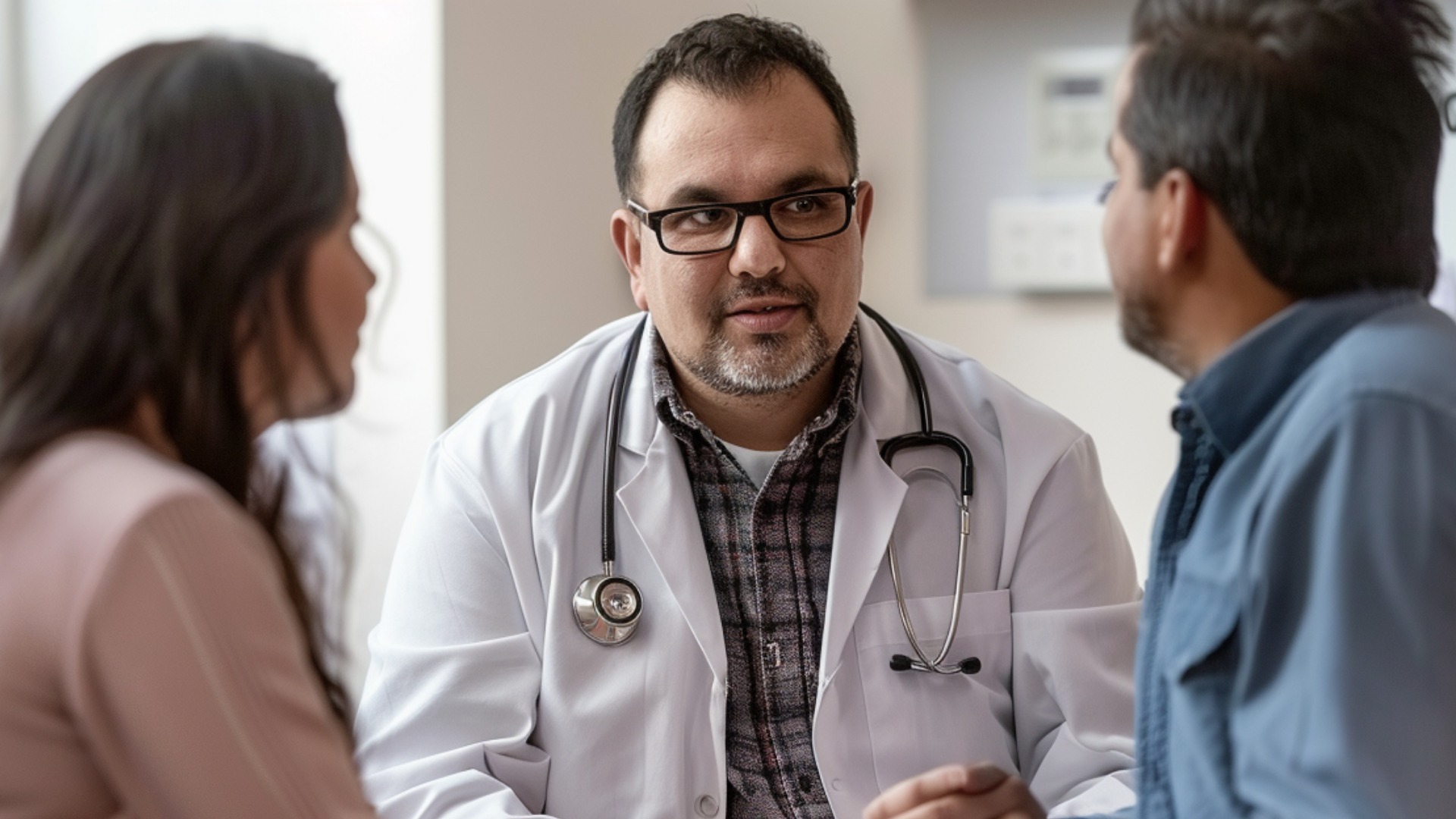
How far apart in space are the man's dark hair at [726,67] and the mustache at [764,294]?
0.69 ft

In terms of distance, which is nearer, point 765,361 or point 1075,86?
point 765,361

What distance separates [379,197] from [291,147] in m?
1.14

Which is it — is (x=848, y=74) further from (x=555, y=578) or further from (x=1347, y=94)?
(x=1347, y=94)

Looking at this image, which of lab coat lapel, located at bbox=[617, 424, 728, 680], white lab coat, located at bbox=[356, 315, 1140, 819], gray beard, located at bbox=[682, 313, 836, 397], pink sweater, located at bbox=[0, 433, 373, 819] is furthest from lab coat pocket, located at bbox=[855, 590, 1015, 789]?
pink sweater, located at bbox=[0, 433, 373, 819]

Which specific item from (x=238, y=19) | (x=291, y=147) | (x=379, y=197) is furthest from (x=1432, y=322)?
(x=238, y=19)

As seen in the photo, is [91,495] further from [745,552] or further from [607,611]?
[745,552]

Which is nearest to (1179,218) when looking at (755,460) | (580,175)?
(755,460)

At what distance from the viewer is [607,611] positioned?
1.49 m

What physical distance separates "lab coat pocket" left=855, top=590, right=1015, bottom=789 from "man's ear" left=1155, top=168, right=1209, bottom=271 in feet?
2.17

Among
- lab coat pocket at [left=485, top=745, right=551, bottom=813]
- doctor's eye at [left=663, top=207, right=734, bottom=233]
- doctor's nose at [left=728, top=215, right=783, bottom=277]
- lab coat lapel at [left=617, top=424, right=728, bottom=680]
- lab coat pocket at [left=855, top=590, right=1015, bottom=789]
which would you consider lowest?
lab coat pocket at [left=485, top=745, right=551, bottom=813]

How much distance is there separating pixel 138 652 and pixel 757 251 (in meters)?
0.94

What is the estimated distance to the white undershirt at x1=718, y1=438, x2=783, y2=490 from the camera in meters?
1.65

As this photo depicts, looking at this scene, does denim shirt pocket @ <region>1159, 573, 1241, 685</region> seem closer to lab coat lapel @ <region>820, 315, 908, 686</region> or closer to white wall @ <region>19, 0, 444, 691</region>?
lab coat lapel @ <region>820, 315, 908, 686</region>

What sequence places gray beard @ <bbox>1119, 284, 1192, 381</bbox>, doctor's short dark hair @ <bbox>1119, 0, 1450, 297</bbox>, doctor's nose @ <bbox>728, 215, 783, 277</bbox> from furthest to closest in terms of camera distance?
1. doctor's nose @ <bbox>728, 215, 783, 277</bbox>
2. gray beard @ <bbox>1119, 284, 1192, 381</bbox>
3. doctor's short dark hair @ <bbox>1119, 0, 1450, 297</bbox>
